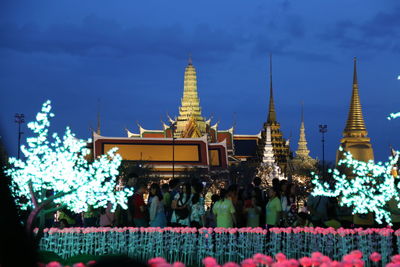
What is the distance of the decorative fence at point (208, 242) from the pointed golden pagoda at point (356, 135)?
80.0m

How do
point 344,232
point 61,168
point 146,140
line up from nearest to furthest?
point 344,232 < point 61,168 < point 146,140

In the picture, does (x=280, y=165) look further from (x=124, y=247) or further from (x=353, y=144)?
(x=124, y=247)

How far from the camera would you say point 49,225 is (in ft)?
66.0

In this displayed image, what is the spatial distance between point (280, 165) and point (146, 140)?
2290 cm

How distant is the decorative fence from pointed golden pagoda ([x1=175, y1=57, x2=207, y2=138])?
76264 mm

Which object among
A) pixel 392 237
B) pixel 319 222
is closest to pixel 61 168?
pixel 319 222

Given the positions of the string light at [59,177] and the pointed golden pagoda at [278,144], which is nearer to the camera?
the string light at [59,177]

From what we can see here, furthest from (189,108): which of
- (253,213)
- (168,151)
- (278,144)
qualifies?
(253,213)

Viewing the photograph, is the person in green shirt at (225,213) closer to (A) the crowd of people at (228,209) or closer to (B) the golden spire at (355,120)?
(A) the crowd of people at (228,209)

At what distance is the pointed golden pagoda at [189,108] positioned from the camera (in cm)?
9450

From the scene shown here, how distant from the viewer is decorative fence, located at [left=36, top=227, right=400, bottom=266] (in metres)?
14.6

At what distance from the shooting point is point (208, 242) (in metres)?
15.1

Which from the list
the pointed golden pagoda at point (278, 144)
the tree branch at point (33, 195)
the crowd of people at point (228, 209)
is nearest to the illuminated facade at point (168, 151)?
the pointed golden pagoda at point (278, 144)

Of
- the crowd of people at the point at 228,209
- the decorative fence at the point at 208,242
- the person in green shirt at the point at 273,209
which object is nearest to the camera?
the decorative fence at the point at 208,242
